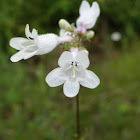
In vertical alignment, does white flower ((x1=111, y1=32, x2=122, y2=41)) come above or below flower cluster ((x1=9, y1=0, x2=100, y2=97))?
above

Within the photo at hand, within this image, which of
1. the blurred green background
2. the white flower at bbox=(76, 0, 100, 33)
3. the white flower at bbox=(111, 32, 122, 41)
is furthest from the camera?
the white flower at bbox=(111, 32, 122, 41)

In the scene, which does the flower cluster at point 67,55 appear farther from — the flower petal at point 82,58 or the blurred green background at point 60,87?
the blurred green background at point 60,87

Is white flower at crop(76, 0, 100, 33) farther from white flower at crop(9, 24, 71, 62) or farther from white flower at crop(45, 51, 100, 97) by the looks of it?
white flower at crop(45, 51, 100, 97)

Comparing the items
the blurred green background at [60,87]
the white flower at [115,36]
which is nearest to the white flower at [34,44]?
the blurred green background at [60,87]

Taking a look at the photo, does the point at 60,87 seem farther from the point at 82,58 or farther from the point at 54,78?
the point at 82,58

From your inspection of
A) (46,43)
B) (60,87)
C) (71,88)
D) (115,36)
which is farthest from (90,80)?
(115,36)

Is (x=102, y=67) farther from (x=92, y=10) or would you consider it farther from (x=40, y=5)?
(x=92, y=10)

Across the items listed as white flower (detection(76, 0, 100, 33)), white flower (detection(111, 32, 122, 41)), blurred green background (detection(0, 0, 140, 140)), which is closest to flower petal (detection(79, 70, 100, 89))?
white flower (detection(76, 0, 100, 33))

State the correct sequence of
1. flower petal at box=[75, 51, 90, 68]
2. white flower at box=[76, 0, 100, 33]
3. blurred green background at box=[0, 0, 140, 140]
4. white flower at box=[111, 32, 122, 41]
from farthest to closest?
1. white flower at box=[111, 32, 122, 41]
2. blurred green background at box=[0, 0, 140, 140]
3. white flower at box=[76, 0, 100, 33]
4. flower petal at box=[75, 51, 90, 68]
